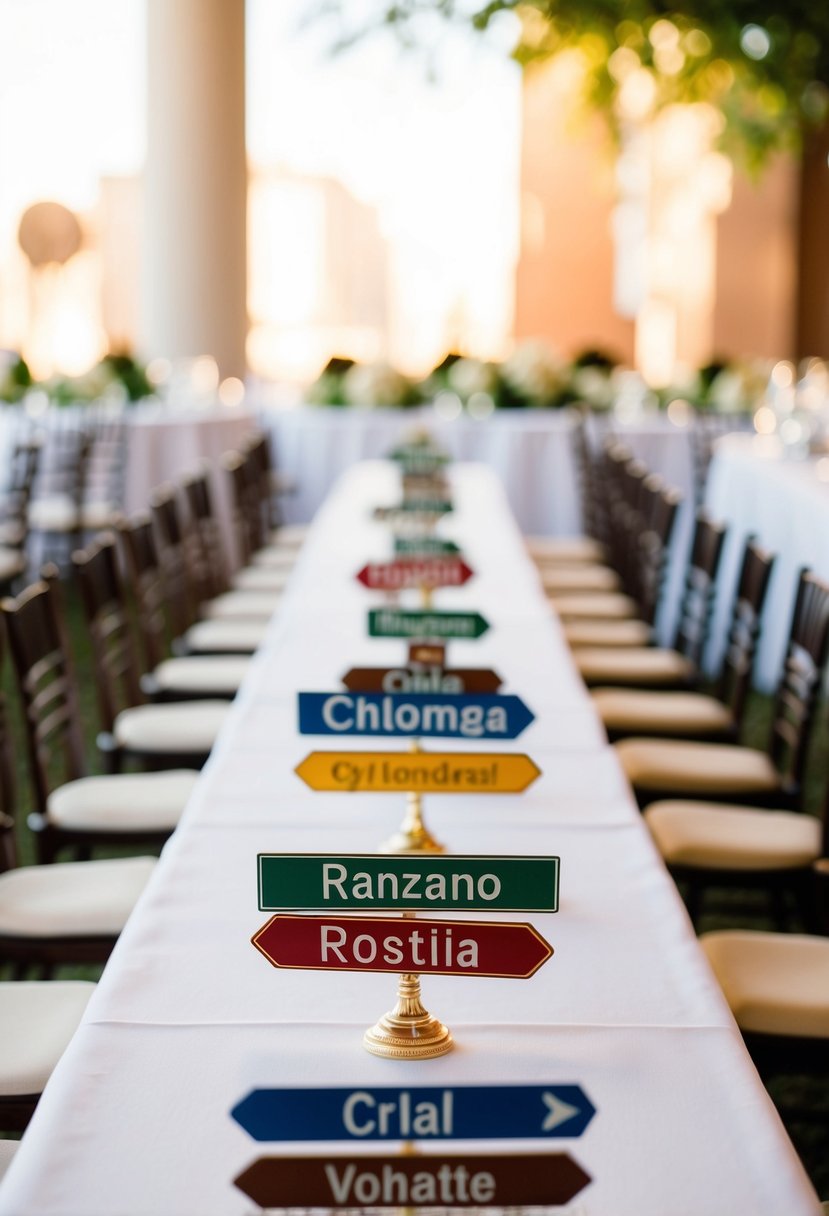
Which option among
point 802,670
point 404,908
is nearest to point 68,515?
point 802,670

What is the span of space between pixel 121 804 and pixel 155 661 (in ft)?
4.14

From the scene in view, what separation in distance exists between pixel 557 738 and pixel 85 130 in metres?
13.9

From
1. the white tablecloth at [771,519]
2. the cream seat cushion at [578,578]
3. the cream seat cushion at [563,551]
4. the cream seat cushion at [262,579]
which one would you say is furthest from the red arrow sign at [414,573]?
the cream seat cushion at [563,551]

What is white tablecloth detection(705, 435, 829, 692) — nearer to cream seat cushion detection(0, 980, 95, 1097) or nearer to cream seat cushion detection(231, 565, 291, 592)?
cream seat cushion detection(231, 565, 291, 592)

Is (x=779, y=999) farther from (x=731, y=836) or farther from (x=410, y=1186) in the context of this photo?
(x=410, y=1186)

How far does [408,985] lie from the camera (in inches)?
61.6

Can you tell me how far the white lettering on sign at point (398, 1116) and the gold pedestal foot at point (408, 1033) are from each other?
15.3 inches

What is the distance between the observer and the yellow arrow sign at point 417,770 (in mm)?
1825

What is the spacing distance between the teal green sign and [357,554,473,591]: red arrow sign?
1.37 m

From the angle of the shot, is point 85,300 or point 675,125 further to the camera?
point 85,300

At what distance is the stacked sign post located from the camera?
1.40 meters

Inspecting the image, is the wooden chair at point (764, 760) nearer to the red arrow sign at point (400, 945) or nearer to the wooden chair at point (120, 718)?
the wooden chair at point (120, 718)

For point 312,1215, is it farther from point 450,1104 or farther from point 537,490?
point 537,490

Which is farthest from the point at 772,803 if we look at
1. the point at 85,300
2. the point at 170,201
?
the point at 85,300
